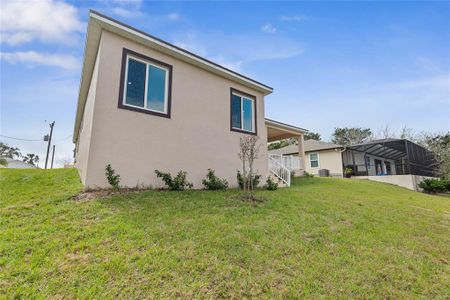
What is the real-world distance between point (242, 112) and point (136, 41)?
476cm

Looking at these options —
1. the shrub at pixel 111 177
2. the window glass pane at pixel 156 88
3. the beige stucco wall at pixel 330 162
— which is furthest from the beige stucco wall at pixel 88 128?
the beige stucco wall at pixel 330 162

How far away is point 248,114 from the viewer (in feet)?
32.3

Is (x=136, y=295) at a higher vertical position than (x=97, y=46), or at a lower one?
lower

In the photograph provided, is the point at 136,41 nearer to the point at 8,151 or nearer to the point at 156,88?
the point at 156,88

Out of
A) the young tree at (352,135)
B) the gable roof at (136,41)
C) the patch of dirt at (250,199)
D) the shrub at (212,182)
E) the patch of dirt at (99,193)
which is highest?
the young tree at (352,135)

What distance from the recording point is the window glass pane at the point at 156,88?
6.89 metres

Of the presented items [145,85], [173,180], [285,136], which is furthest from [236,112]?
[285,136]

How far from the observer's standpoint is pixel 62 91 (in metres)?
11.9

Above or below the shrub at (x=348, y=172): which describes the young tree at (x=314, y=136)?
above

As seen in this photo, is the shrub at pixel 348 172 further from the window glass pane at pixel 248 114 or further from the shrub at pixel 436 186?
the window glass pane at pixel 248 114

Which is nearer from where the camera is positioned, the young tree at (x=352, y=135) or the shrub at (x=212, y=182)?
the shrub at (x=212, y=182)

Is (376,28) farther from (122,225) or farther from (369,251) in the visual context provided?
(122,225)

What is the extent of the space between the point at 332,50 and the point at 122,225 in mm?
11655

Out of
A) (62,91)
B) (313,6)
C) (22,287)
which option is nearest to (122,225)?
(22,287)
